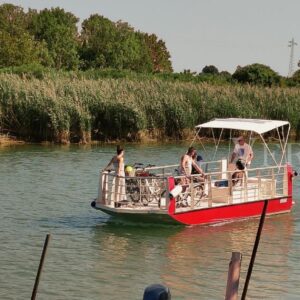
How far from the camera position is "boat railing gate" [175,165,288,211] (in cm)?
2011

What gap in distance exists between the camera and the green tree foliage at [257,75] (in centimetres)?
7344

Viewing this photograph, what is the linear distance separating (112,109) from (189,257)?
25.4 meters

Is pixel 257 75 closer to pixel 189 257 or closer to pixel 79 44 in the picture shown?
pixel 79 44

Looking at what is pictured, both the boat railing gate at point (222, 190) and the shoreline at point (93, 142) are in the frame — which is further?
the shoreline at point (93, 142)

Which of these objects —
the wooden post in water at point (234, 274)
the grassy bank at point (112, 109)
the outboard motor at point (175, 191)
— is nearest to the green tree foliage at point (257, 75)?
the grassy bank at point (112, 109)

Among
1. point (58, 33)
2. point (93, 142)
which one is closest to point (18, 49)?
point (58, 33)

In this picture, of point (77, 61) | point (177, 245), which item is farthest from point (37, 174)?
point (77, 61)

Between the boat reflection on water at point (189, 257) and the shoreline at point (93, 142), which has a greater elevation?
the shoreline at point (93, 142)

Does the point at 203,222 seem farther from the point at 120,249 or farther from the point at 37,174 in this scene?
the point at 37,174

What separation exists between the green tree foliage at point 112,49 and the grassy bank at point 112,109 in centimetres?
4939

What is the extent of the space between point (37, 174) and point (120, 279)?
15460 mm

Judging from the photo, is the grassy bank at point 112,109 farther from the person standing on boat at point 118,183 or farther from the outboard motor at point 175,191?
the outboard motor at point 175,191

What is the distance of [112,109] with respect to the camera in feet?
140

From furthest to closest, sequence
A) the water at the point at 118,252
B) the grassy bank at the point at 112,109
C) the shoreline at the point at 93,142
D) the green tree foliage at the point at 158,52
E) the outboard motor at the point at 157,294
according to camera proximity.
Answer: the green tree foliage at the point at 158,52
the grassy bank at the point at 112,109
the shoreline at the point at 93,142
the water at the point at 118,252
the outboard motor at the point at 157,294
